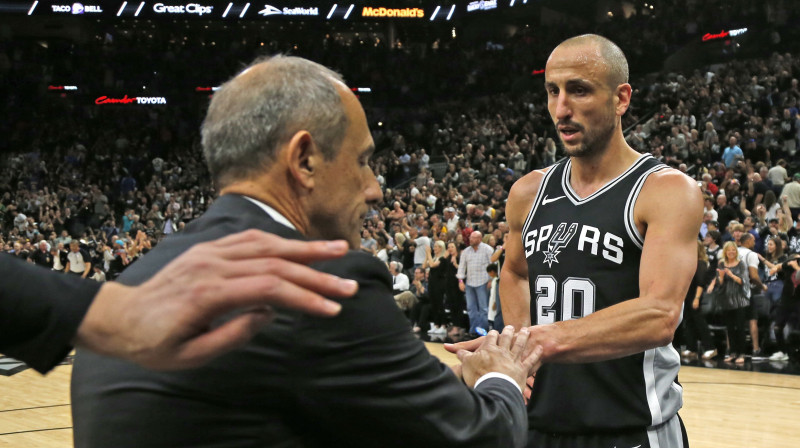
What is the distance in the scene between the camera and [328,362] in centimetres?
151

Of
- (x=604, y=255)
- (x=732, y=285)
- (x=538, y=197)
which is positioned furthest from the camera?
(x=732, y=285)

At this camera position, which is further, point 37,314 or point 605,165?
point 605,165

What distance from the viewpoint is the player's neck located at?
3.30 metres

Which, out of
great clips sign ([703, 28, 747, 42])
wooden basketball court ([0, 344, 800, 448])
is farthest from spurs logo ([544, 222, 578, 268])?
great clips sign ([703, 28, 747, 42])

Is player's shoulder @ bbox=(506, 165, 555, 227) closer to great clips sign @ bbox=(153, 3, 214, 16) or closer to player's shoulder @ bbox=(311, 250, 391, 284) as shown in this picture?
player's shoulder @ bbox=(311, 250, 391, 284)

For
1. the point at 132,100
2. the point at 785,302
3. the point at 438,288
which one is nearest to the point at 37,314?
the point at 785,302

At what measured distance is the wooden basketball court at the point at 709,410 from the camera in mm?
7711

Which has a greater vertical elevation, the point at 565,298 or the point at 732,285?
the point at 565,298

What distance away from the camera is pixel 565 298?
3.21 metres

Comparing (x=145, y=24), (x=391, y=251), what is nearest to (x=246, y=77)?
(x=391, y=251)

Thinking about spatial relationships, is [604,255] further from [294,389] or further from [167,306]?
[167,306]

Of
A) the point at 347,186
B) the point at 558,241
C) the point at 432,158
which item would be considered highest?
the point at 432,158

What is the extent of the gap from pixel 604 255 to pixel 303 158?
174 cm

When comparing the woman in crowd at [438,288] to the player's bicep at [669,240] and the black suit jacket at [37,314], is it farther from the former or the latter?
the black suit jacket at [37,314]
